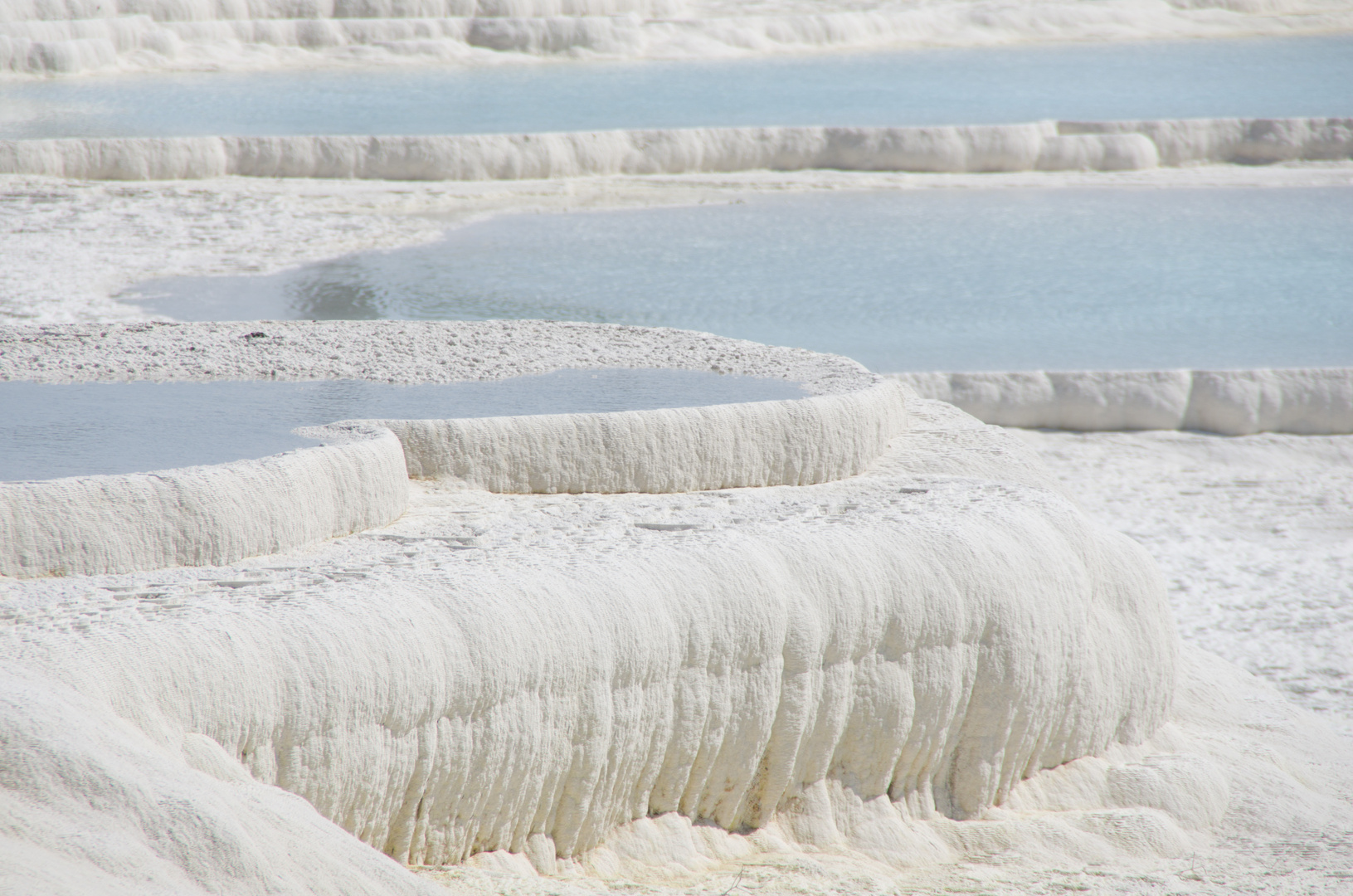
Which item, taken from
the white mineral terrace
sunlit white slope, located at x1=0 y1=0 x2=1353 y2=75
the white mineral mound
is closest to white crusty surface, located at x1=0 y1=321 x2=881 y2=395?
the white mineral mound

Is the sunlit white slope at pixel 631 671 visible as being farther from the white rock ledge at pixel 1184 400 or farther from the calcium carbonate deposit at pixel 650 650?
the white rock ledge at pixel 1184 400

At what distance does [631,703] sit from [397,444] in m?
1.10

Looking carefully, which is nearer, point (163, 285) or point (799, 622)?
point (799, 622)

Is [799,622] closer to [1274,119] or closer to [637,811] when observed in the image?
[637,811]

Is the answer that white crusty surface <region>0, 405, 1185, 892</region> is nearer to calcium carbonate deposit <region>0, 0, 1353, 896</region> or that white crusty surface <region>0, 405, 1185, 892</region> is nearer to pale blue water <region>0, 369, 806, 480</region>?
calcium carbonate deposit <region>0, 0, 1353, 896</region>

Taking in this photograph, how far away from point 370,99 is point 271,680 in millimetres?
11550

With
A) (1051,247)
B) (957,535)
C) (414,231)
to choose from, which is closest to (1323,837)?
(957,535)

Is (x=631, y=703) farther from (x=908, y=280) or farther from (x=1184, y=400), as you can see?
(x=908, y=280)

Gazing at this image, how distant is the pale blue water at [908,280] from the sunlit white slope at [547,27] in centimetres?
699

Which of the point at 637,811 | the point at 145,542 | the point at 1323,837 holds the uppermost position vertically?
the point at 145,542

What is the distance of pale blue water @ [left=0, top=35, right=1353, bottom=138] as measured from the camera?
1178cm

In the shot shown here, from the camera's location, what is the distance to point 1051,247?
9188 millimetres

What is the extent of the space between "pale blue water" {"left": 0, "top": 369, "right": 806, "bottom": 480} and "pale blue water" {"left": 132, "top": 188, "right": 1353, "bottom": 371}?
8.17 ft

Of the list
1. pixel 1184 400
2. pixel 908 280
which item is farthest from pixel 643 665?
pixel 908 280
